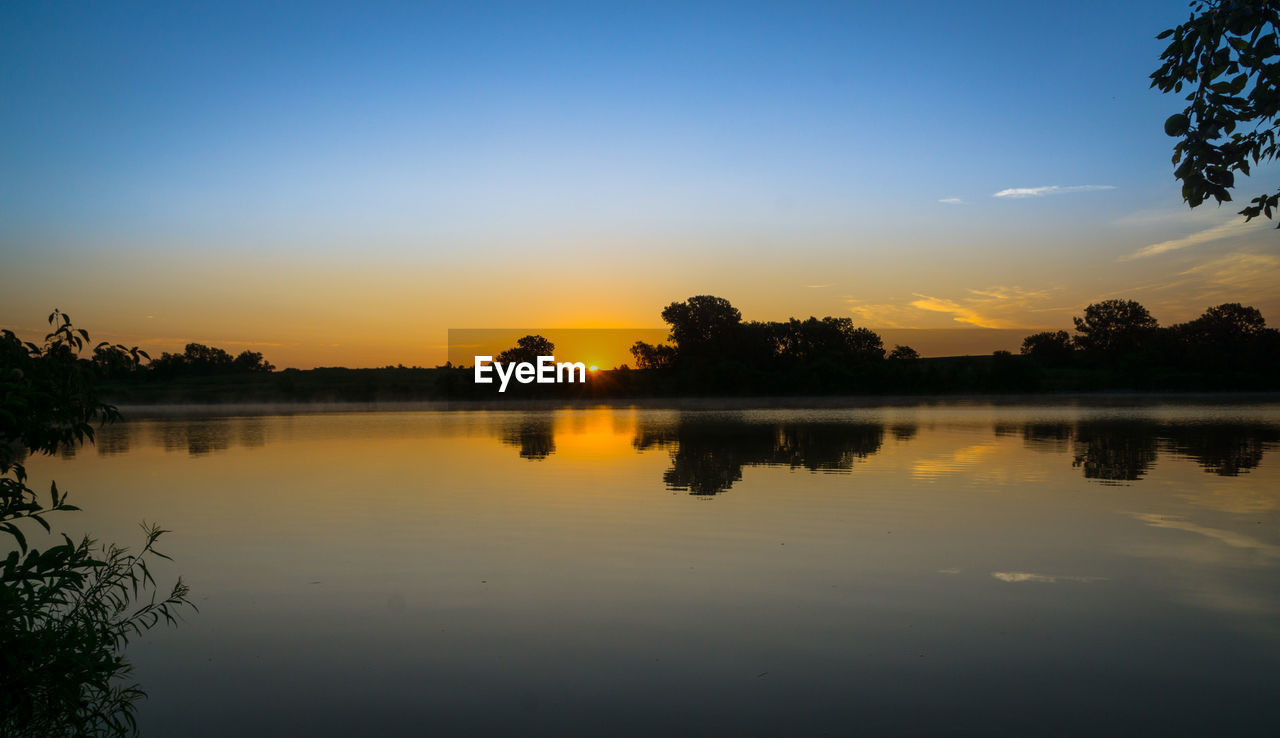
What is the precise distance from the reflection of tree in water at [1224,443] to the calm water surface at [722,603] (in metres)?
2.08

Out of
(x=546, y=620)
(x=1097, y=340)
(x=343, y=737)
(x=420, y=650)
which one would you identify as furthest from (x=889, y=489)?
(x=1097, y=340)

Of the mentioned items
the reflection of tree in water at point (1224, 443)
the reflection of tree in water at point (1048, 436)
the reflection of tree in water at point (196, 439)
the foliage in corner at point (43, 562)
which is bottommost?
the reflection of tree in water at point (1224, 443)

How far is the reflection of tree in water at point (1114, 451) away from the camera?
67.9 ft

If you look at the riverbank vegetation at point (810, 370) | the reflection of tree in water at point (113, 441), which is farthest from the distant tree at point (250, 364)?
the reflection of tree in water at point (113, 441)

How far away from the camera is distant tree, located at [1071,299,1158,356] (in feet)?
397

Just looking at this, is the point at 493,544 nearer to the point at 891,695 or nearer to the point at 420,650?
the point at 420,650

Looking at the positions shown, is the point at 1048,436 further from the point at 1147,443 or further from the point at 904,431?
the point at 904,431

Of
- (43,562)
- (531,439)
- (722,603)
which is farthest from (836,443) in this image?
(43,562)

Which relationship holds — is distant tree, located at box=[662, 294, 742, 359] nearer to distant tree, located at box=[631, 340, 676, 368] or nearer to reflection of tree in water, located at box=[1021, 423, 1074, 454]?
distant tree, located at box=[631, 340, 676, 368]

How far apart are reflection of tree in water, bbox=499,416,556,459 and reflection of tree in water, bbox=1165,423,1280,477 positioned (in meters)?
20.7

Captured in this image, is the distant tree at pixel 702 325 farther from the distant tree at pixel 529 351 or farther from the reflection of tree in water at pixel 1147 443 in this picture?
the reflection of tree in water at pixel 1147 443

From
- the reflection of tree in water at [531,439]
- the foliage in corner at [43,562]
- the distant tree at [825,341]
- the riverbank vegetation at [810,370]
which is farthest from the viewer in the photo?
the distant tree at [825,341]

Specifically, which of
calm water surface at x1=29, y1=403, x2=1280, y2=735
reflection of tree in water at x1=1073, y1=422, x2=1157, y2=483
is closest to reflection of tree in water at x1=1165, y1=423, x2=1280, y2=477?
reflection of tree in water at x1=1073, y1=422, x2=1157, y2=483

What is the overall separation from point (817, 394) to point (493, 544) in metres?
96.9
